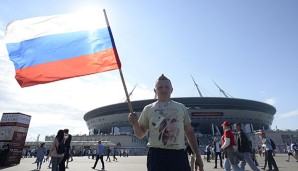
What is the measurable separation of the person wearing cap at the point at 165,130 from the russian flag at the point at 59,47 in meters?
1.33

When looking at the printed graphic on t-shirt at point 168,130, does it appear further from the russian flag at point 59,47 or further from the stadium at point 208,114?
the stadium at point 208,114

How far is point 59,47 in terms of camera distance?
4.86 meters

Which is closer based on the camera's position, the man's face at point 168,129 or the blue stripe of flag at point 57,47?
the man's face at point 168,129

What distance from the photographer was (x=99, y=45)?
4.71 m

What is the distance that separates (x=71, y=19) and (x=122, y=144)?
63.0 m

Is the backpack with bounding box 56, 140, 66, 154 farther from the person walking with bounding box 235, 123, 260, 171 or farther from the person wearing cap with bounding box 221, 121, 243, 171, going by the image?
the person walking with bounding box 235, 123, 260, 171

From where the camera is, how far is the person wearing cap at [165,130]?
3092 mm

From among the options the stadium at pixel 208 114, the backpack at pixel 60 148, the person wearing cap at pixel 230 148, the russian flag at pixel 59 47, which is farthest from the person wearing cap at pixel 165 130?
the stadium at pixel 208 114

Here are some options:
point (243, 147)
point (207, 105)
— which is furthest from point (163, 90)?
point (207, 105)

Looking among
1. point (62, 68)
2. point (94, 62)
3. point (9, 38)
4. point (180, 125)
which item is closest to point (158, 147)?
point (180, 125)

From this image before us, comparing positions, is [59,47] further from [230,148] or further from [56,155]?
[230,148]

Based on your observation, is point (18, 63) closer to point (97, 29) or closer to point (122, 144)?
point (97, 29)

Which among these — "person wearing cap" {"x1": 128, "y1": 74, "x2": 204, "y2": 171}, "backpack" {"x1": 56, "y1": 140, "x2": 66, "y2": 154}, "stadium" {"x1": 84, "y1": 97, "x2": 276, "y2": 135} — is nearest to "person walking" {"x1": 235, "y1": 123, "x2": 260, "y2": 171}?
"person wearing cap" {"x1": 128, "y1": 74, "x2": 204, "y2": 171}

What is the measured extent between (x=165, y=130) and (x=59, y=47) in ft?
9.73
